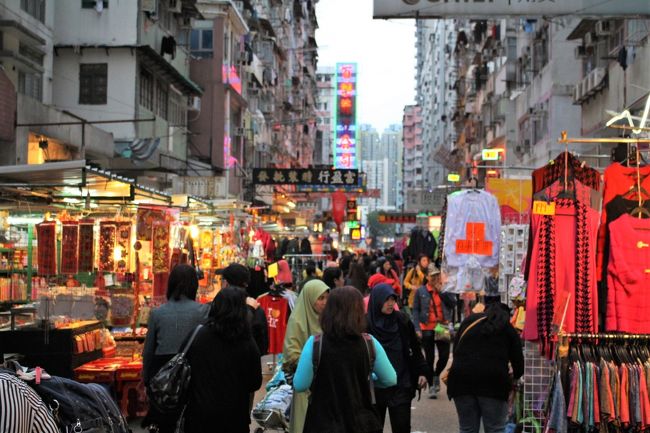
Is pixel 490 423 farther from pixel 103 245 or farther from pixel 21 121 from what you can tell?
pixel 21 121

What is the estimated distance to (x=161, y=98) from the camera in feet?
102

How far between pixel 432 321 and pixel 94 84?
57.6ft

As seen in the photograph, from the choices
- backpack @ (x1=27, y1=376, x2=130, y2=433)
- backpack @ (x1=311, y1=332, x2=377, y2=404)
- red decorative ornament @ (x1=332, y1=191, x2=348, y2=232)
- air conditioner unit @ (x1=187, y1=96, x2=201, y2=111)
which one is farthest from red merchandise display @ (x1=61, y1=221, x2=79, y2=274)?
red decorative ornament @ (x1=332, y1=191, x2=348, y2=232)

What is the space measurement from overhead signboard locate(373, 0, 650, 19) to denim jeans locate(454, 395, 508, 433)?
4550mm

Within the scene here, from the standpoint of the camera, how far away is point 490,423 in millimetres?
7305

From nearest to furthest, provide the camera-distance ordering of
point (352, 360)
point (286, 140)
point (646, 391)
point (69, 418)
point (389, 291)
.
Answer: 1. point (69, 418)
2. point (352, 360)
3. point (646, 391)
4. point (389, 291)
5. point (286, 140)

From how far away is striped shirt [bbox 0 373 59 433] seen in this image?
3867 millimetres

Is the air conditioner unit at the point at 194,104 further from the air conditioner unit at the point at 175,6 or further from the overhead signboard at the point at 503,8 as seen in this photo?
the overhead signboard at the point at 503,8

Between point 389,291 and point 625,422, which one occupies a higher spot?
point 389,291

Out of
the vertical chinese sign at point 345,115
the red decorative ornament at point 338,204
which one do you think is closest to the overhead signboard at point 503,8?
the red decorative ornament at point 338,204

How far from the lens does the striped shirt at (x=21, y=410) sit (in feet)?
12.7

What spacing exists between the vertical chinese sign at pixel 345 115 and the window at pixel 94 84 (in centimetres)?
10996

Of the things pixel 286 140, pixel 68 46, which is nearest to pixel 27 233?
pixel 68 46

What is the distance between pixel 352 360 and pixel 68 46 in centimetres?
2279
